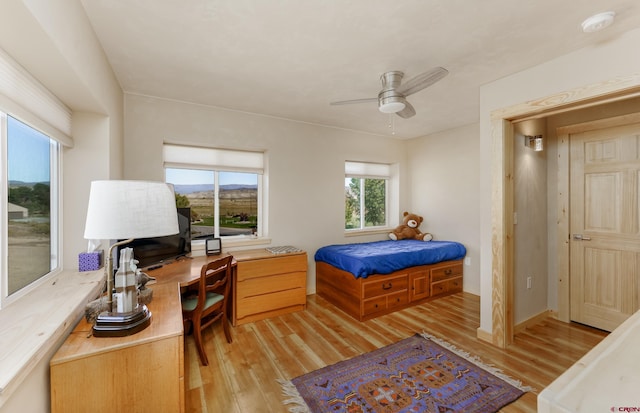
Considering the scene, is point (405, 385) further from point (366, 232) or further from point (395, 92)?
point (366, 232)

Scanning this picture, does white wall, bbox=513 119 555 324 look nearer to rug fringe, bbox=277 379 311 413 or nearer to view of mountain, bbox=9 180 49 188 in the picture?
rug fringe, bbox=277 379 311 413

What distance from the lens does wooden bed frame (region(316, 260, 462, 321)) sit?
3.07m

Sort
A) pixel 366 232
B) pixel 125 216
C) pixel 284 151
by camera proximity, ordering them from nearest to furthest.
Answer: pixel 125 216, pixel 284 151, pixel 366 232

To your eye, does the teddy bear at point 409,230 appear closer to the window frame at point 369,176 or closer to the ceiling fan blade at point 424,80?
the window frame at point 369,176

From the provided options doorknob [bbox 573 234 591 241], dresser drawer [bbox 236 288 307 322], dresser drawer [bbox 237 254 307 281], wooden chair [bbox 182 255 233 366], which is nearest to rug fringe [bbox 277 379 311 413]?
wooden chair [bbox 182 255 233 366]

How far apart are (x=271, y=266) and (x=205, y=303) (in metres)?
0.84

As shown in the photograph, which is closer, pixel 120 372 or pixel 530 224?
pixel 120 372

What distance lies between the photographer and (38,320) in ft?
3.90

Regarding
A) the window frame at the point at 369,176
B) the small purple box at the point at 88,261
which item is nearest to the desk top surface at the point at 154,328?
the small purple box at the point at 88,261

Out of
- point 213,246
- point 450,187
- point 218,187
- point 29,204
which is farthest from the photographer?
point 450,187

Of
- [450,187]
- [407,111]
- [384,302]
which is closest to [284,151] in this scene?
[407,111]

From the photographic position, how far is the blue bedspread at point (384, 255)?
3.09 meters

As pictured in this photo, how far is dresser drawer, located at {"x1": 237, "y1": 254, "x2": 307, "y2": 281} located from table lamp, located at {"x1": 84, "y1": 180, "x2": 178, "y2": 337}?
1.59 meters

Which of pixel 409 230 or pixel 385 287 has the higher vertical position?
pixel 409 230
